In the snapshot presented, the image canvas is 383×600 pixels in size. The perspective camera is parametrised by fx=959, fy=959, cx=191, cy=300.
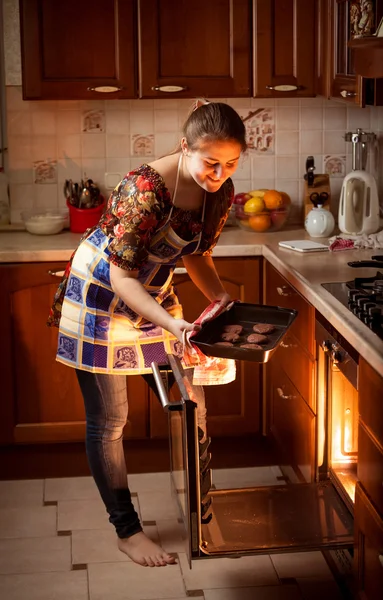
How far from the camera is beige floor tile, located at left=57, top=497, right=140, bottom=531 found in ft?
10.4

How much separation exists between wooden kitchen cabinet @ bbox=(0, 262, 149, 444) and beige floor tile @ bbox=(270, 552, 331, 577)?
2.98 feet

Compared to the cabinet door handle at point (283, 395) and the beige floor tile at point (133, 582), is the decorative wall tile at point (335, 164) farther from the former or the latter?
the beige floor tile at point (133, 582)

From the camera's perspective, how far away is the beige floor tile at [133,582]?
273 cm

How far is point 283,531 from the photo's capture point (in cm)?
240

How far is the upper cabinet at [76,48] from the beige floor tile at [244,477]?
4.79 feet

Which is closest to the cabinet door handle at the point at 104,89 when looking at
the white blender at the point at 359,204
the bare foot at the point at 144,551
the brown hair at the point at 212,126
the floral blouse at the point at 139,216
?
the white blender at the point at 359,204

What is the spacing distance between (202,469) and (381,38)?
1.09m

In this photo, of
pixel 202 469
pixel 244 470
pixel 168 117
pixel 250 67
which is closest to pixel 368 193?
pixel 250 67

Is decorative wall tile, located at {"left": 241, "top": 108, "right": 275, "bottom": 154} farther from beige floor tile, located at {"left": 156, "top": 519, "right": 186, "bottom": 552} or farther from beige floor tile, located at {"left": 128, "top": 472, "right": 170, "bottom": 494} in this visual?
beige floor tile, located at {"left": 156, "top": 519, "right": 186, "bottom": 552}

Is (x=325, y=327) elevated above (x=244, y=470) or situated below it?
above

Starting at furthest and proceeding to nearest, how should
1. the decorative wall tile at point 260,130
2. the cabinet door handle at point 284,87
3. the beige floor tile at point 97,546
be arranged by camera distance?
the decorative wall tile at point 260,130 → the cabinet door handle at point 284,87 → the beige floor tile at point 97,546

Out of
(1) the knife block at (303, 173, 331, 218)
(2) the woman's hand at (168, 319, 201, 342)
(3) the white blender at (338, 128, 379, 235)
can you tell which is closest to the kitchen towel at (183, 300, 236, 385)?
(2) the woman's hand at (168, 319, 201, 342)

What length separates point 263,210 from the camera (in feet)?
12.2

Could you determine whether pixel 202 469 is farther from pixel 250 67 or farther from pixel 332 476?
pixel 250 67
